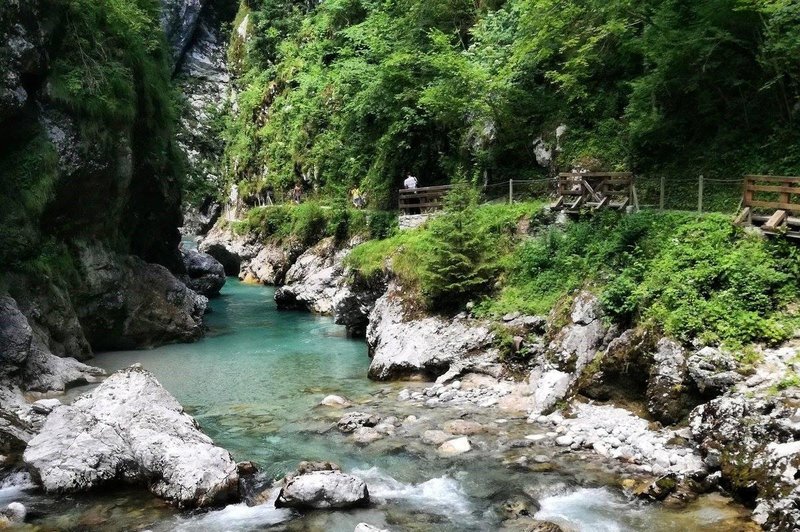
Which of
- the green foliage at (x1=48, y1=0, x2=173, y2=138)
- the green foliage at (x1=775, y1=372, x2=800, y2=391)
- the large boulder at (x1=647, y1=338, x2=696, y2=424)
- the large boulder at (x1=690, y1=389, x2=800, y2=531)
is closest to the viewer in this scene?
the large boulder at (x1=690, y1=389, x2=800, y2=531)

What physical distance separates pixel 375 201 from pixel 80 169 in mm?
15025

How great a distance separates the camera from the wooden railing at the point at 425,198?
82.0ft

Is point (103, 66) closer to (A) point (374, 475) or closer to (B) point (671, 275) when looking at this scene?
(A) point (374, 475)

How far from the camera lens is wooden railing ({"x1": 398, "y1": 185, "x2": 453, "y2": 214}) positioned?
82.0 ft

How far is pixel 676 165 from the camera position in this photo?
19.3 meters

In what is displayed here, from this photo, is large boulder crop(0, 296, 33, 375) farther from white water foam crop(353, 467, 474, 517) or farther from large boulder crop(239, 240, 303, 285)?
large boulder crop(239, 240, 303, 285)

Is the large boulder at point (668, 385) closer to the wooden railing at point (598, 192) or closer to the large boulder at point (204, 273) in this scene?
A: the wooden railing at point (598, 192)

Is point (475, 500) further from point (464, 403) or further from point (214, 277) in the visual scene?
point (214, 277)

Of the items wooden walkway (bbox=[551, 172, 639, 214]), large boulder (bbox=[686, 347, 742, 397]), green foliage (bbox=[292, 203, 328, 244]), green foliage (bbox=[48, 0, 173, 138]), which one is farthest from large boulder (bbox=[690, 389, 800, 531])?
green foliage (bbox=[292, 203, 328, 244])

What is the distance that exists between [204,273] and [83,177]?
1735cm

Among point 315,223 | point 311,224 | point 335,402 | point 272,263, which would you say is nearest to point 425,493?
point 335,402

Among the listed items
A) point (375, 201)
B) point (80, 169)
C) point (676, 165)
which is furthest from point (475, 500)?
point (375, 201)

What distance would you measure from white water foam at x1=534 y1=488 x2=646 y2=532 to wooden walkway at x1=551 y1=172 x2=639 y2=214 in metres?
9.64

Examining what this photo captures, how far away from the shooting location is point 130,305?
24.1 metres
